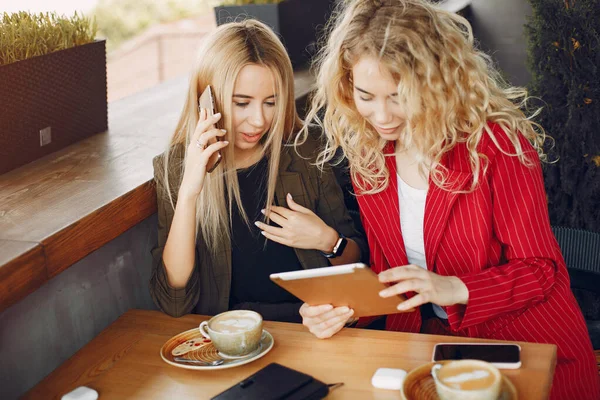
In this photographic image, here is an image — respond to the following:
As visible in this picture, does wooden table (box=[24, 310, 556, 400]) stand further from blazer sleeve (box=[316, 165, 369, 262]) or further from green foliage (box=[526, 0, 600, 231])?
green foliage (box=[526, 0, 600, 231])

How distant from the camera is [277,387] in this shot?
1.26m

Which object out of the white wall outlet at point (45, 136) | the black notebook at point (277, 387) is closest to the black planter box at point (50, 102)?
the white wall outlet at point (45, 136)

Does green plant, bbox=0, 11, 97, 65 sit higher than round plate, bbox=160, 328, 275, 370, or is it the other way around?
green plant, bbox=0, 11, 97, 65

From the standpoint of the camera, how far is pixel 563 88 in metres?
2.51

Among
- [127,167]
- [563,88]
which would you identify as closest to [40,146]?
[127,167]

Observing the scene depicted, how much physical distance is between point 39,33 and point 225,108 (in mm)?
547

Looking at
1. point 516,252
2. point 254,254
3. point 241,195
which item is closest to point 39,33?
point 241,195

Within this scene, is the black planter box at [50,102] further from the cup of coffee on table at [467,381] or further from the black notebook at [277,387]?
the cup of coffee on table at [467,381]

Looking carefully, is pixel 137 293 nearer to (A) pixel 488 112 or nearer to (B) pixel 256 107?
(B) pixel 256 107

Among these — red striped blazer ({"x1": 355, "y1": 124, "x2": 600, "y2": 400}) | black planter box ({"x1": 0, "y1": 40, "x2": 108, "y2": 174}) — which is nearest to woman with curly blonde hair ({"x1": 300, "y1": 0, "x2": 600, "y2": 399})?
red striped blazer ({"x1": 355, "y1": 124, "x2": 600, "y2": 400})

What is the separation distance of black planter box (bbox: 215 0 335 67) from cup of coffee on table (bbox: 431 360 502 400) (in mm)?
1758

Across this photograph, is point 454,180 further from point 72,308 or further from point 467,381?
point 72,308

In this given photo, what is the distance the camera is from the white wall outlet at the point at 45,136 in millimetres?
1945

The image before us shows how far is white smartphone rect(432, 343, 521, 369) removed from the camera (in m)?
1.31
